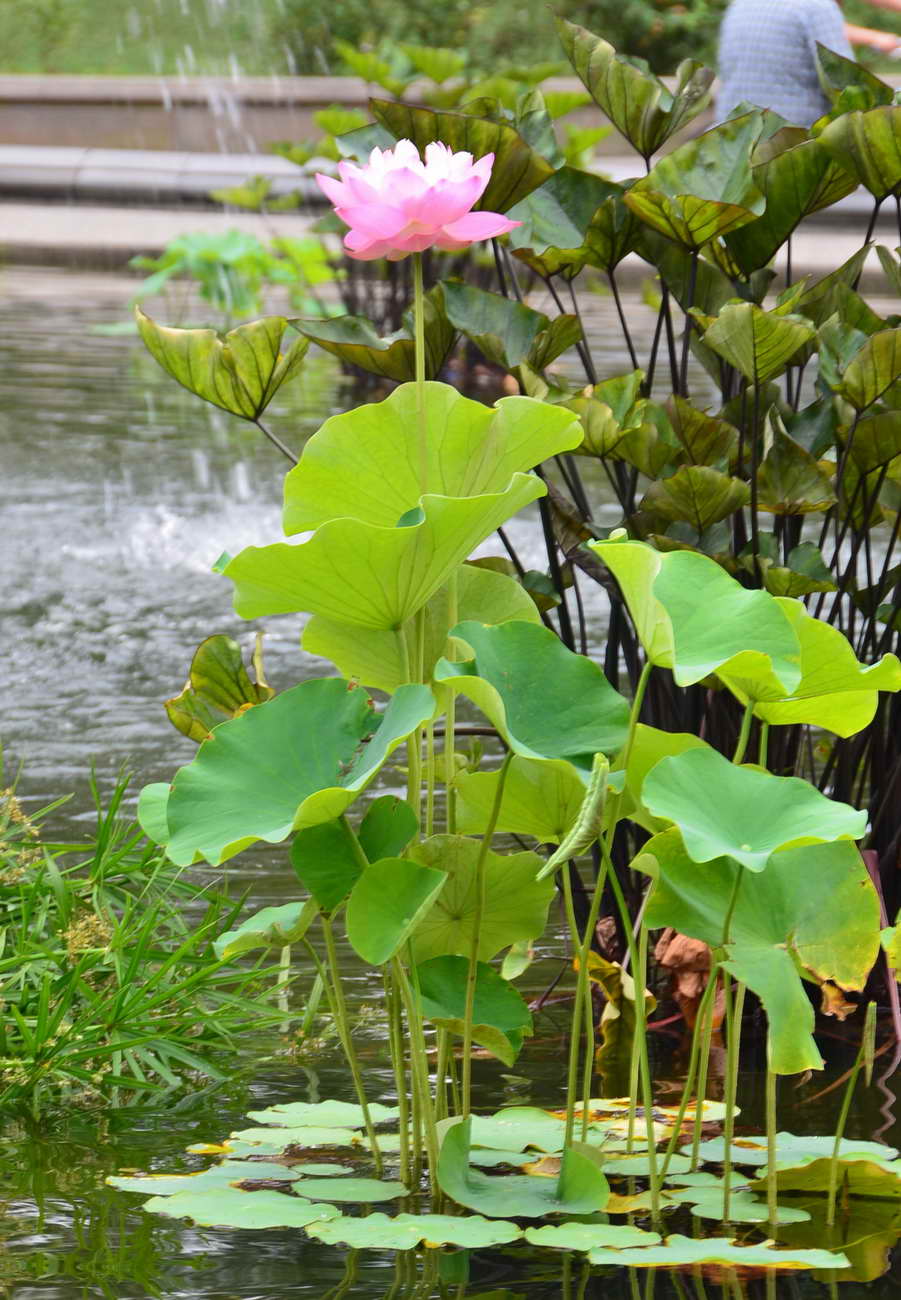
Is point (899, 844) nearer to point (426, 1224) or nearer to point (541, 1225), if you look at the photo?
point (541, 1225)

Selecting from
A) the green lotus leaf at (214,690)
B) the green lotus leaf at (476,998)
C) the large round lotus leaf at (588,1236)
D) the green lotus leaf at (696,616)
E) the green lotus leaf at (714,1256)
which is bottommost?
the large round lotus leaf at (588,1236)

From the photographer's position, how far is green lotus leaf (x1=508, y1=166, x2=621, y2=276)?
242 centimetres

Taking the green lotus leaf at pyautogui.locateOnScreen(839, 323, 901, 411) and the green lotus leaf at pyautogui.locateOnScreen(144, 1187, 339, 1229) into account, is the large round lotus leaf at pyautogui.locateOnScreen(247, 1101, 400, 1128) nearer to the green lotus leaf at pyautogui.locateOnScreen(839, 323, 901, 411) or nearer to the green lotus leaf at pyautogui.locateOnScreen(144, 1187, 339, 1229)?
the green lotus leaf at pyautogui.locateOnScreen(144, 1187, 339, 1229)

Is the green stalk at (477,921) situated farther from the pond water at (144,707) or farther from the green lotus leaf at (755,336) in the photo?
the green lotus leaf at (755,336)

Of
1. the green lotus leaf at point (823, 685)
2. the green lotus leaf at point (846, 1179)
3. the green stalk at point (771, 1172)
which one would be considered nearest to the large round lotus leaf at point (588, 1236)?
the green stalk at point (771, 1172)

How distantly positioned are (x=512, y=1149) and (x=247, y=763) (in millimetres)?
554

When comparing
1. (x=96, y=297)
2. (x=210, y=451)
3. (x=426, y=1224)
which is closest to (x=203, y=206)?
(x=96, y=297)

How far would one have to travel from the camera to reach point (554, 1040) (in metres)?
2.47

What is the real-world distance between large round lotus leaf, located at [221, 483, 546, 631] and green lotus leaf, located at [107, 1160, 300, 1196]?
60 cm

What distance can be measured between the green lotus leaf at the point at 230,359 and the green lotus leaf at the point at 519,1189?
93cm

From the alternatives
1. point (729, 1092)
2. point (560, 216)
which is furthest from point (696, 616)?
point (560, 216)

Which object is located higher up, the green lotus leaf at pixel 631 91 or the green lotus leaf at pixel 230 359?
the green lotus leaf at pixel 631 91

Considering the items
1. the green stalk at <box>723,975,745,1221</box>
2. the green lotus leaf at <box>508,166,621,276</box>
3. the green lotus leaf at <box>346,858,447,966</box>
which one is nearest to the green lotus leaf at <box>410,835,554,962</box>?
the green lotus leaf at <box>346,858,447,966</box>

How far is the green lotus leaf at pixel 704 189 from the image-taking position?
219cm
